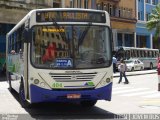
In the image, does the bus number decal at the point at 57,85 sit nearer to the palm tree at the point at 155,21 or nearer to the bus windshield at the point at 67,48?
the bus windshield at the point at 67,48

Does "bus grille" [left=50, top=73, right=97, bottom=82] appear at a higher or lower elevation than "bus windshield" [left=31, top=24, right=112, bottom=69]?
lower

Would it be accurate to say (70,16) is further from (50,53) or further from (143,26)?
(143,26)

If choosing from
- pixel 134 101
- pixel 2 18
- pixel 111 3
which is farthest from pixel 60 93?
pixel 111 3

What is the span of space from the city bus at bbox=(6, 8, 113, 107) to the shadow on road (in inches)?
19.0

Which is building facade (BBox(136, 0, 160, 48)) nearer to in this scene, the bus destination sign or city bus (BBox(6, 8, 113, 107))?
the bus destination sign

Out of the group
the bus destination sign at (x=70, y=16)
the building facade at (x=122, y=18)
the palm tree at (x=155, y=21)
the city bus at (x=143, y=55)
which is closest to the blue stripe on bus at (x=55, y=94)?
the bus destination sign at (x=70, y=16)

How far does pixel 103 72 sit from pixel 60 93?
1421mm

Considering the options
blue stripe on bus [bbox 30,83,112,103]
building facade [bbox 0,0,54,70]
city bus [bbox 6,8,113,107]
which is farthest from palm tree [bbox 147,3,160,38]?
blue stripe on bus [bbox 30,83,112,103]

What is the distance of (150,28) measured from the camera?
57.7 m

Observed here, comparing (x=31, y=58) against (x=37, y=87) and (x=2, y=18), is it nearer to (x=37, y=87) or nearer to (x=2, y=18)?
(x=37, y=87)

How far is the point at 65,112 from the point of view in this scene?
43.2 feet

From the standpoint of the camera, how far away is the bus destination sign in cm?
1256

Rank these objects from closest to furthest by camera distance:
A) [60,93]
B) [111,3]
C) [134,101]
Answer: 1. [60,93]
2. [134,101]
3. [111,3]

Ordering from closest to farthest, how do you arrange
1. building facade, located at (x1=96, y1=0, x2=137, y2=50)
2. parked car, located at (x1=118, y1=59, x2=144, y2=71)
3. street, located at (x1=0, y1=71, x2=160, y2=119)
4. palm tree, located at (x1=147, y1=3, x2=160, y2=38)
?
street, located at (x1=0, y1=71, x2=160, y2=119) < parked car, located at (x1=118, y1=59, x2=144, y2=71) < building facade, located at (x1=96, y1=0, x2=137, y2=50) < palm tree, located at (x1=147, y1=3, x2=160, y2=38)
